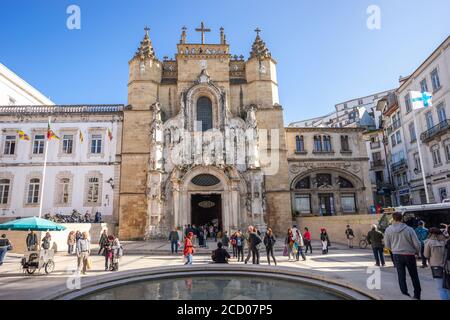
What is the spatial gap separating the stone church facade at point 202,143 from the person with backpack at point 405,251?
16739 millimetres

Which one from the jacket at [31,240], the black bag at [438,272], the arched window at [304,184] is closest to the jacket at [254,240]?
the black bag at [438,272]

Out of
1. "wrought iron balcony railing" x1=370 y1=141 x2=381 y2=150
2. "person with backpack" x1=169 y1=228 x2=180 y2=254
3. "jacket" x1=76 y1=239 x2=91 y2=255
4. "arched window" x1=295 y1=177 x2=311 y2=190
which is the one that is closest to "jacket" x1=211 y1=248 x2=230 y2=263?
"jacket" x1=76 y1=239 x2=91 y2=255

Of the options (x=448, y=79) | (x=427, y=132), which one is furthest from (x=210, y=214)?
(x=448, y=79)

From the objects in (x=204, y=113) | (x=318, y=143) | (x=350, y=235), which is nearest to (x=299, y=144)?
(x=318, y=143)

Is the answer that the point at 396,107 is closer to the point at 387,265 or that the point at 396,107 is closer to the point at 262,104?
the point at 262,104

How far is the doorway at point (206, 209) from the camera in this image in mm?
26000

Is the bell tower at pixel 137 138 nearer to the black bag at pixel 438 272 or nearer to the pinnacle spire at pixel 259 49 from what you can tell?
the pinnacle spire at pixel 259 49

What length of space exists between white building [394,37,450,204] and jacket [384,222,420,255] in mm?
18534

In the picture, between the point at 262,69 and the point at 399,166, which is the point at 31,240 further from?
the point at 399,166

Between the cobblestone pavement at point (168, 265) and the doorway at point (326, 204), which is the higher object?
the doorway at point (326, 204)

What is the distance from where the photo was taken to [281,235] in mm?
24641

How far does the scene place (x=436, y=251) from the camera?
612 centimetres

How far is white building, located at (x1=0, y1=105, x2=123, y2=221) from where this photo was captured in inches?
979
